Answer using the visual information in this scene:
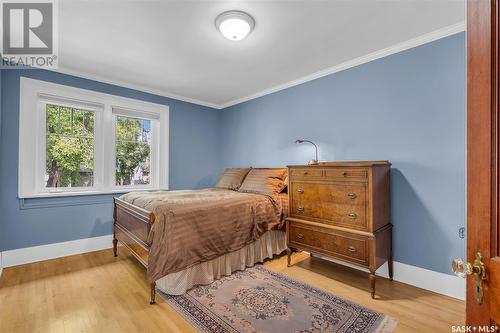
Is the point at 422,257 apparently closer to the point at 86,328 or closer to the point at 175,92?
the point at 86,328

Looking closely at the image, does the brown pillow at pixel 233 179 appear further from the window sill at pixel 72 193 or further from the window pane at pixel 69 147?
the window pane at pixel 69 147

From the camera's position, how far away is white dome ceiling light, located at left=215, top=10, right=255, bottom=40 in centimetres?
201

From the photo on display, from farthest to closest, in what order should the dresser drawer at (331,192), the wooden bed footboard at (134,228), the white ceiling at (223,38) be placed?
the dresser drawer at (331,192)
the wooden bed footboard at (134,228)
the white ceiling at (223,38)

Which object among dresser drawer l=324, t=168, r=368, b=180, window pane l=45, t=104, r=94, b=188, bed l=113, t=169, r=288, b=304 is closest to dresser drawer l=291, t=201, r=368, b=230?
dresser drawer l=324, t=168, r=368, b=180

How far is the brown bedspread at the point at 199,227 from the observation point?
2.08 m

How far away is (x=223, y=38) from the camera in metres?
2.39

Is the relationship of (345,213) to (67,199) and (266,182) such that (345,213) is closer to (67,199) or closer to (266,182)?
(266,182)

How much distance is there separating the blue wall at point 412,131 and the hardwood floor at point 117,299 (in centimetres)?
48

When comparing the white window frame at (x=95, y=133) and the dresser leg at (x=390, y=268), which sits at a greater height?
the white window frame at (x=95, y=133)

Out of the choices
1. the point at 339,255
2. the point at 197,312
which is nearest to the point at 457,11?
the point at 339,255

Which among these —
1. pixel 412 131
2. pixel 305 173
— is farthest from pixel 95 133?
pixel 412 131

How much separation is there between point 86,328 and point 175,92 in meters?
3.31

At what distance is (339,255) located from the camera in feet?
7.93

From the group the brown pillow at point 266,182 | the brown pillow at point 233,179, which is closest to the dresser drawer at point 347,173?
the brown pillow at point 266,182
